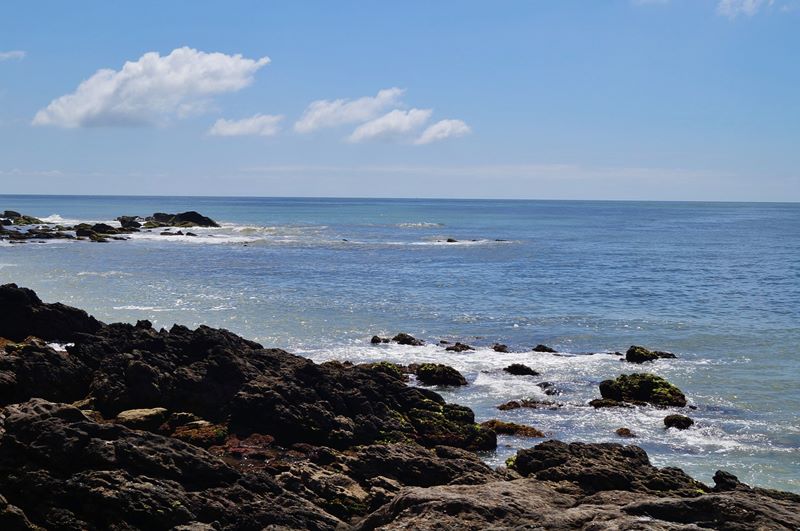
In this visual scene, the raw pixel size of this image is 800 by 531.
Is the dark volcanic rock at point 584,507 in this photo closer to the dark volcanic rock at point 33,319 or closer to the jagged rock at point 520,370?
the jagged rock at point 520,370

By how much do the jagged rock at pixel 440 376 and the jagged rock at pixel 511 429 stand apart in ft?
20.1

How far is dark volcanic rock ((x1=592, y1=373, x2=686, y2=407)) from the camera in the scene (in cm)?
2945

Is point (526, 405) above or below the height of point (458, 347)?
below

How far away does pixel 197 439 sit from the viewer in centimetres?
2072

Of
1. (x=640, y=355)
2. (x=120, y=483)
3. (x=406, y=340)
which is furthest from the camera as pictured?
(x=406, y=340)

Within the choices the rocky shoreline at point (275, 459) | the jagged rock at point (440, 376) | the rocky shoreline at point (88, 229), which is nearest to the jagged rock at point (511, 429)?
the rocky shoreline at point (275, 459)

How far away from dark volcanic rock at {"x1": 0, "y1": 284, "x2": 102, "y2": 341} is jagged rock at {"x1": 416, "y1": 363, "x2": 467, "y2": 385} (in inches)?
619

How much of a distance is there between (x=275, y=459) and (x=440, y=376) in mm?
13276

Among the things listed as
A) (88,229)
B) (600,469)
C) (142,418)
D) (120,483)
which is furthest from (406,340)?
(88,229)

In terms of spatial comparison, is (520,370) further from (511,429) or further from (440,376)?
(511,429)

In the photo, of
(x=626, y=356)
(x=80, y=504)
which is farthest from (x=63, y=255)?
(x=80, y=504)

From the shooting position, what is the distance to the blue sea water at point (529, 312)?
88.5 ft

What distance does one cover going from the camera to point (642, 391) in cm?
2998

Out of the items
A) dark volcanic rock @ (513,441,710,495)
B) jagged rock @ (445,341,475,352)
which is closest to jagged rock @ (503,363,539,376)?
jagged rock @ (445,341,475,352)
